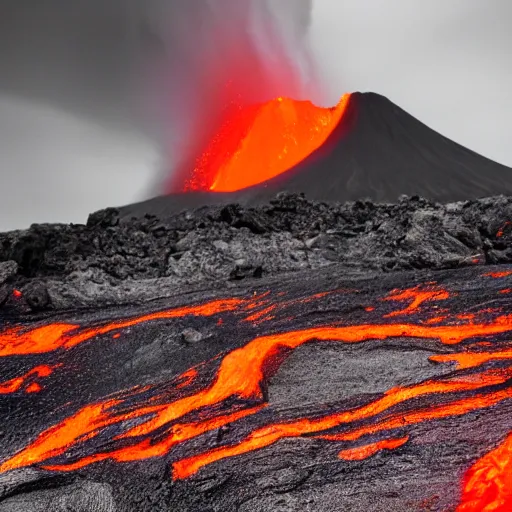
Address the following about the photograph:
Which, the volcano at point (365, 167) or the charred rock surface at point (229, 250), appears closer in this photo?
the charred rock surface at point (229, 250)

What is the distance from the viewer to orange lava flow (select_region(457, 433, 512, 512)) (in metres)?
3.74

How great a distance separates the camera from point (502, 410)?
4574mm

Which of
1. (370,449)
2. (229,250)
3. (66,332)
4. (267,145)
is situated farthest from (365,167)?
(370,449)

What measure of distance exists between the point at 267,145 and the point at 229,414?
57.9 m

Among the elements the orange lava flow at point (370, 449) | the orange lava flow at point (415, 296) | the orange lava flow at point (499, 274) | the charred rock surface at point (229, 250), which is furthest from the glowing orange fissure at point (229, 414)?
the charred rock surface at point (229, 250)

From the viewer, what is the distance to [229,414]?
5137 mm

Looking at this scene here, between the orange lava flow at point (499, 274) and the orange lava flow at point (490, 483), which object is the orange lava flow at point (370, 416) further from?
the orange lava flow at point (499, 274)

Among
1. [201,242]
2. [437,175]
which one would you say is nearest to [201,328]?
[201,242]

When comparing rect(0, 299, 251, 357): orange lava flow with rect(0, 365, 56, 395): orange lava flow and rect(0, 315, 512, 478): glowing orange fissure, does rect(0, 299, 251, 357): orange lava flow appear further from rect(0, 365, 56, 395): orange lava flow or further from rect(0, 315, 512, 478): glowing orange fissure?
rect(0, 315, 512, 478): glowing orange fissure

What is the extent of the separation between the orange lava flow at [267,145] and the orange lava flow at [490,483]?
160ft

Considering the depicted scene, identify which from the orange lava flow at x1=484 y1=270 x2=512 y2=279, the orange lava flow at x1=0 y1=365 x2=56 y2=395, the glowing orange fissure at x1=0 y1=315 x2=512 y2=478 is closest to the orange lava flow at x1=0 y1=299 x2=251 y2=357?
the orange lava flow at x1=0 y1=365 x2=56 y2=395

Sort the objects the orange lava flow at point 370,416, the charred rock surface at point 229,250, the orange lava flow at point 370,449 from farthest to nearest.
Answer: the charred rock surface at point 229,250 < the orange lava flow at point 370,416 < the orange lava flow at point 370,449

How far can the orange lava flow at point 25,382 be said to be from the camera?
20.4 ft

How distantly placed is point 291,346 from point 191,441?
7.00ft
